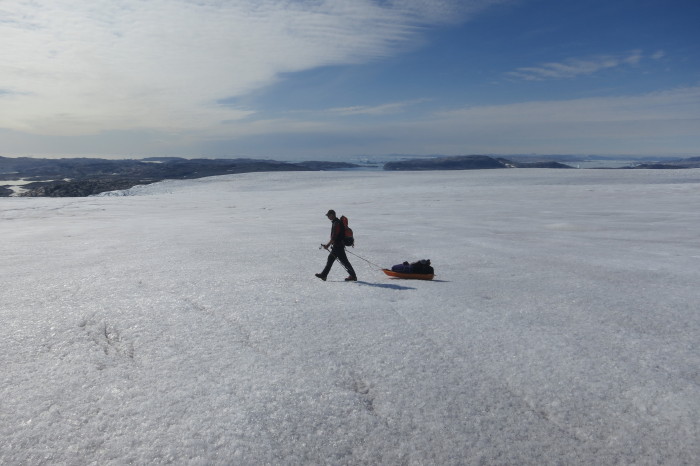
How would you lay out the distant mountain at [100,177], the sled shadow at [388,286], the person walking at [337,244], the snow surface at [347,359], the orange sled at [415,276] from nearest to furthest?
the snow surface at [347,359] < the sled shadow at [388,286] < the person walking at [337,244] < the orange sled at [415,276] < the distant mountain at [100,177]

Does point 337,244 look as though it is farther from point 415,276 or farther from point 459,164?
point 459,164

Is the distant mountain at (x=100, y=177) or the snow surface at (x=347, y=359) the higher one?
the distant mountain at (x=100, y=177)

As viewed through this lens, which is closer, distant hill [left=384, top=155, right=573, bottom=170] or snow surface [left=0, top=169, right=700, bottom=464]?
snow surface [left=0, top=169, right=700, bottom=464]

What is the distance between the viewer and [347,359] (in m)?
4.56

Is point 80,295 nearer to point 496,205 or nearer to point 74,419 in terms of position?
point 74,419

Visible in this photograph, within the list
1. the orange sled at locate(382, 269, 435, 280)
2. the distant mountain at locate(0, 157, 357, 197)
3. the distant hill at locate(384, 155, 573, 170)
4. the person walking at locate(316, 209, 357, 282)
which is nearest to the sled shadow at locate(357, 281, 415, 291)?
the person walking at locate(316, 209, 357, 282)

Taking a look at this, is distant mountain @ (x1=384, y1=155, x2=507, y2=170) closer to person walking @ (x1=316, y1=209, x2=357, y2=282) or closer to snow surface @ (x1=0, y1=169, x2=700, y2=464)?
snow surface @ (x1=0, y1=169, x2=700, y2=464)

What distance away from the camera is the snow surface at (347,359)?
334cm

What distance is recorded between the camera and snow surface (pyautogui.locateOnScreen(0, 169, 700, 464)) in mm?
3340

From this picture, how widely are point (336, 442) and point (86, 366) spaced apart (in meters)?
2.64

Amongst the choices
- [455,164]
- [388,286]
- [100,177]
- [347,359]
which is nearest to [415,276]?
[388,286]

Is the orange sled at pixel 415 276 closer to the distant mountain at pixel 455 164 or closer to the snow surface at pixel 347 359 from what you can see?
the snow surface at pixel 347 359

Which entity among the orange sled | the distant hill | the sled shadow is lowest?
the sled shadow

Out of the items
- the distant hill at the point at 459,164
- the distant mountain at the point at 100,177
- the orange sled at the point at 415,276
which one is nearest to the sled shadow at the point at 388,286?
the orange sled at the point at 415,276
